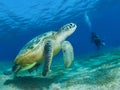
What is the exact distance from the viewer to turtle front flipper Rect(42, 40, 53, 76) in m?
4.60

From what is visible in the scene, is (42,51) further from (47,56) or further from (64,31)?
(64,31)

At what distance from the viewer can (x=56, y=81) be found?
5.27 m

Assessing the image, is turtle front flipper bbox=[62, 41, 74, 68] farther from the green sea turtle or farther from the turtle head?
the turtle head

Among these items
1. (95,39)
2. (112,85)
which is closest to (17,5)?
(95,39)

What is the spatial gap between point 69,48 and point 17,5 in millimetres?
23923

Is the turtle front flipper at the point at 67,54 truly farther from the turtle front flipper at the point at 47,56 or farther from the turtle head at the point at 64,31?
the turtle front flipper at the point at 47,56

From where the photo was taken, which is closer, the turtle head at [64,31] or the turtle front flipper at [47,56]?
the turtle front flipper at [47,56]

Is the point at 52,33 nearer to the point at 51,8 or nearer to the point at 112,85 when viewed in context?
the point at 112,85

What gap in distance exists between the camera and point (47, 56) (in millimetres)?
4918

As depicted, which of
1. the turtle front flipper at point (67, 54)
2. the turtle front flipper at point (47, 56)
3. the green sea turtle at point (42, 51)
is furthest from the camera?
the turtle front flipper at point (67, 54)

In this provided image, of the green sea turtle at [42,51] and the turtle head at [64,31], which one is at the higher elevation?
the turtle head at [64,31]

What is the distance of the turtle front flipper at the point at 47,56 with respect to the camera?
4605 millimetres

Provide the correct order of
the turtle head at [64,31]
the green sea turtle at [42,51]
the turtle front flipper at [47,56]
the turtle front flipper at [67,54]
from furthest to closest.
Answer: the turtle head at [64,31] → the turtle front flipper at [67,54] → the green sea turtle at [42,51] → the turtle front flipper at [47,56]

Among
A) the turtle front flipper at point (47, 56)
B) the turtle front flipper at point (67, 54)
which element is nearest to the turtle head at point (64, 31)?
the turtle front flipper at point (67, 54)
